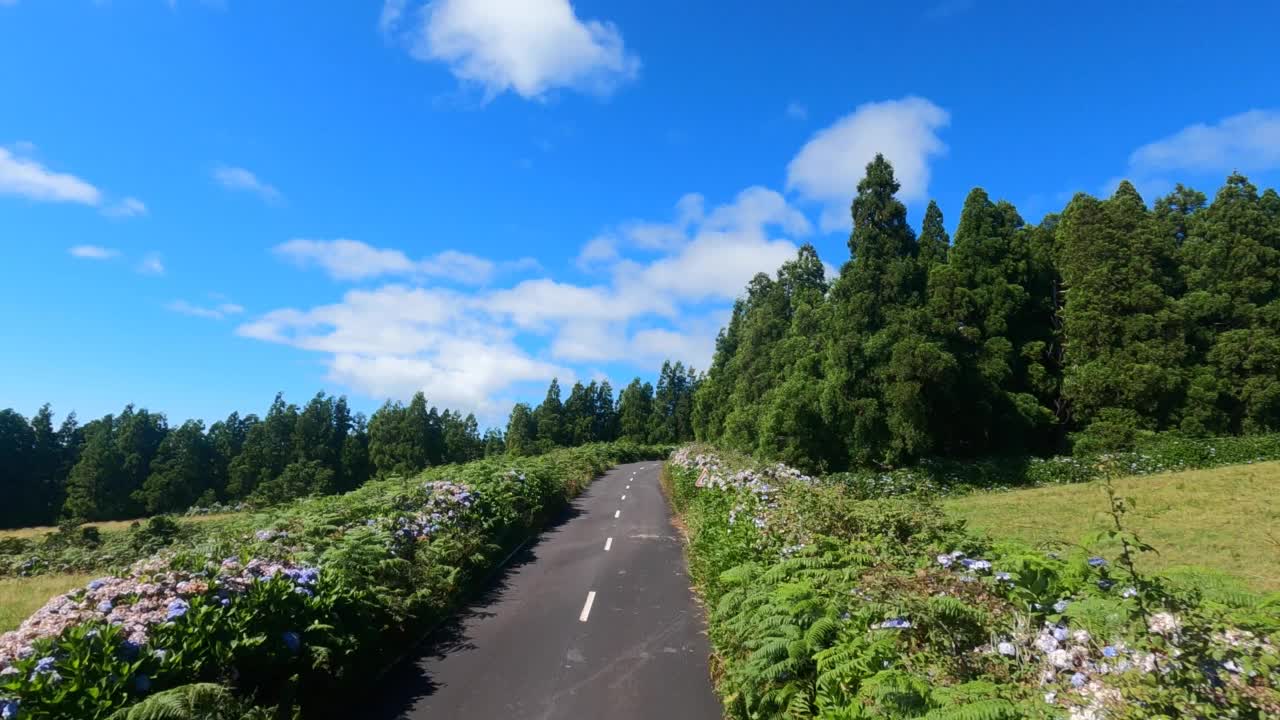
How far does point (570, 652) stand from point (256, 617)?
3843 mm

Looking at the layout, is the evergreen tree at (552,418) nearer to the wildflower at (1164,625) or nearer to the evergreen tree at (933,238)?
the evergreen tree at (933,238)

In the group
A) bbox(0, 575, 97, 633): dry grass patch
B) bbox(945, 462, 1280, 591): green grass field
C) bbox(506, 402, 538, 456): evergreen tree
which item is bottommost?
bbox(945, 462, 1280, 591): green grass field

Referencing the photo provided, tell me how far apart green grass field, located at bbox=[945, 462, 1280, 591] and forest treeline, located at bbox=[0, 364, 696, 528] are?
47637 millimetres

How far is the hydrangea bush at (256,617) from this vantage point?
4.58m

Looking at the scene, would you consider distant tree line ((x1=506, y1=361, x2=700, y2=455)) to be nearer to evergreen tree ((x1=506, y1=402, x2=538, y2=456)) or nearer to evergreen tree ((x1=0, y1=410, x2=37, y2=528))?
evergreen tree ((x1=506, y1=402, x2=538, y2=456))

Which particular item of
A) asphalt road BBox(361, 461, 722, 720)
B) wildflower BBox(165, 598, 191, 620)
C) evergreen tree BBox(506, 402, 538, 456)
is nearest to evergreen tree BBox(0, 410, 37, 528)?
evergreen tree BBox(506, 402, 538, 456)

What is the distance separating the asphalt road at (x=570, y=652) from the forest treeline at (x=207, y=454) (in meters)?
47.6

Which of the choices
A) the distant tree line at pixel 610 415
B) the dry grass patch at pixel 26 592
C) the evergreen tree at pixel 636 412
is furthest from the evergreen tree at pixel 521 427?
the dry grass patch at pixel 26 592

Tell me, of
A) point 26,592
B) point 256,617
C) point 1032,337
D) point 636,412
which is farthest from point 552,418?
point 256,617

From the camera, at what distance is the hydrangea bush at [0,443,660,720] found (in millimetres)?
4578

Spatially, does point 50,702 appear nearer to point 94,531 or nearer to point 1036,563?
point 1036,563

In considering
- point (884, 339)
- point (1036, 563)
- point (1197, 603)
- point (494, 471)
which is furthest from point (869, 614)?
point (884, 339)

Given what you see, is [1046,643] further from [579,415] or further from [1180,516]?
[579,415]

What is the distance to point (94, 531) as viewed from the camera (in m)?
20.3
